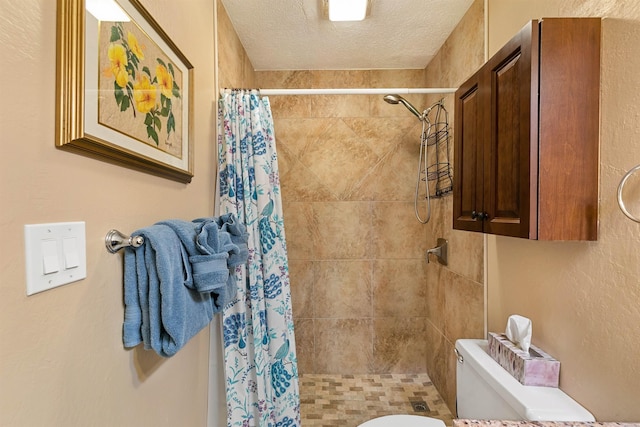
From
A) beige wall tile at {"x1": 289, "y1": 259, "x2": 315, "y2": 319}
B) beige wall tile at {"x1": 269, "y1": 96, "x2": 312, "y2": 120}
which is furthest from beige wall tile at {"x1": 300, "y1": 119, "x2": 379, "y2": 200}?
beige wall tile at {"x1": 289, "y1": 259, "x2": 315, "y2": 319}

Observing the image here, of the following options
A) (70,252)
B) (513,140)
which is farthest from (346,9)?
(70,252)

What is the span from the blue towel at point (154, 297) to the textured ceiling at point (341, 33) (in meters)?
1.50

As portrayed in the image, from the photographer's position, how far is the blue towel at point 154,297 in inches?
35.1

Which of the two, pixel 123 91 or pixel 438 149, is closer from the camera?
pixel 123 91

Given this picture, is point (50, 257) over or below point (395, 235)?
over

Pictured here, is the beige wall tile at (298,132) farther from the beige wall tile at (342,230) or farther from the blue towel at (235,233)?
the blue towel at (235,233)

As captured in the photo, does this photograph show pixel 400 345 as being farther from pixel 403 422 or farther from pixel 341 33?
pixel 341 33

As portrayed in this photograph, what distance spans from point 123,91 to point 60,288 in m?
0.52

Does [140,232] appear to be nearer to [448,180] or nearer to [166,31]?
[166,31]

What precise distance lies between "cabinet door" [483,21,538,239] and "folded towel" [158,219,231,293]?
949 millimetres

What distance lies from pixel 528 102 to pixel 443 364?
1826 mm

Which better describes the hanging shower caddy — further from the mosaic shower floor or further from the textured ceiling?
the mosaic shower floor

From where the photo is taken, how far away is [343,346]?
103 inches

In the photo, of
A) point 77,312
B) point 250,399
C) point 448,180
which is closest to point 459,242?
point 448,180
